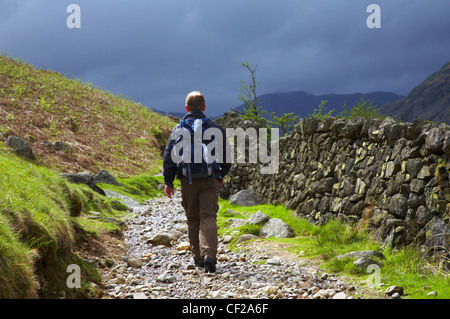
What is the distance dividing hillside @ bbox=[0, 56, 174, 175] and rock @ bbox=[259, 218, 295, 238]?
11.9 metres

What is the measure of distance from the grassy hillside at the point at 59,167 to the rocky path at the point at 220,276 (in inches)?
26.6

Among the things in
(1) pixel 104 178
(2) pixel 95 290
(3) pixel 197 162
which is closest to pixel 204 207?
(3) pixel 197 162

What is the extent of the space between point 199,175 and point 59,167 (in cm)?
1323

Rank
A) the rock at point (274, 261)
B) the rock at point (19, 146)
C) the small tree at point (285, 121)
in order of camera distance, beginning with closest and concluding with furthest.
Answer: the rock at point (274, 261) < the rock at point (19, 146) < the small tree at point (285, 121)

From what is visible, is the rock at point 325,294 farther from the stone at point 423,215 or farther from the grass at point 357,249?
the stone at point 423,215

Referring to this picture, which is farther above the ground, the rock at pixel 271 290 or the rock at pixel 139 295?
the rock at pixel 139 295

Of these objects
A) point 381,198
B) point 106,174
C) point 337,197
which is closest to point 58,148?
point 106,174

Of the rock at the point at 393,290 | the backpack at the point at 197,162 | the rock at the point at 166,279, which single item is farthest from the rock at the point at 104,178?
the rock at the point at 393,290

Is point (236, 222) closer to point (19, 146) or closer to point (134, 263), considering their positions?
point (134, 263)

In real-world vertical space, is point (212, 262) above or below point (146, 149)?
below

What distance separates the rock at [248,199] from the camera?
14.5m
